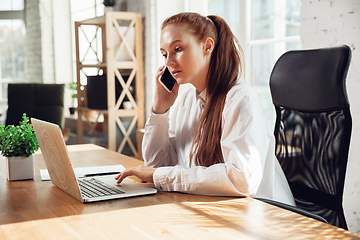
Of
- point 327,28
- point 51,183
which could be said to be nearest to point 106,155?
point 51,183

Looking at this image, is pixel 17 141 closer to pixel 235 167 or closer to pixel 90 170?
pixel 90 170

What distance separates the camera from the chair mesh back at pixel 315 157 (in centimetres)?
128

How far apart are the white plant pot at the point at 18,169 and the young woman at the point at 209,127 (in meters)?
0.37

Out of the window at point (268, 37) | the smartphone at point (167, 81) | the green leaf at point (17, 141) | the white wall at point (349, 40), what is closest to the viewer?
the green leaf at point (17, 141)

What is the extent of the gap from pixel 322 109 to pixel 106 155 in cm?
97

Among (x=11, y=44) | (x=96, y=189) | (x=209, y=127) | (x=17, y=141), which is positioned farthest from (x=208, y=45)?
(x=11, y=44)

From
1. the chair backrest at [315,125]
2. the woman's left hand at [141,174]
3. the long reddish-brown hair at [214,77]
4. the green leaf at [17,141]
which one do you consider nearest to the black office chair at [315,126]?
the chair backrest at [315,125]

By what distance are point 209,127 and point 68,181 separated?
0.48 metres

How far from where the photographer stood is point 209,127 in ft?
4.33

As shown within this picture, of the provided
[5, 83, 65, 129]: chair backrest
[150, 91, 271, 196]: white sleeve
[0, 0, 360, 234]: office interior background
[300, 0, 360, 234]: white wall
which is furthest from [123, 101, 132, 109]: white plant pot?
[150, 91, 271, 196]: white sleeve

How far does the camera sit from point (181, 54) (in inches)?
50.3

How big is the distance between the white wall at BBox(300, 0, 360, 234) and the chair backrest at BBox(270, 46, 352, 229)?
773mm

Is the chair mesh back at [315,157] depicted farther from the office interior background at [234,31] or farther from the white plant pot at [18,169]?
the white plant pot at [18,169]

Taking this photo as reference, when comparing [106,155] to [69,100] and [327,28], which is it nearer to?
[327,28]
